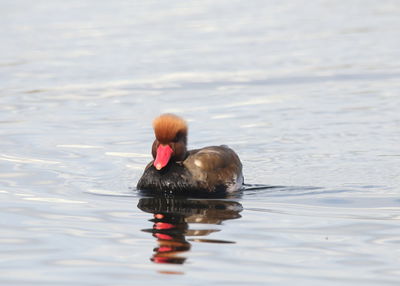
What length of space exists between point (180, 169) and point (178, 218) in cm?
131

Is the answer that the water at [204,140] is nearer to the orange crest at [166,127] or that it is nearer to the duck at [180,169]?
the duck at [180,169]

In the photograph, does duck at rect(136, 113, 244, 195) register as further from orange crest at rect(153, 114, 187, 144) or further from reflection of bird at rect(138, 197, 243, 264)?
reflection of bird at rect(138, 197, 243, 264)

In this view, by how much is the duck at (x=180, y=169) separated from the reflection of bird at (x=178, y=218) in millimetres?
226

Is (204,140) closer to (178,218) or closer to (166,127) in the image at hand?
(166,127)

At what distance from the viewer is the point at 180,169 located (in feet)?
35.4

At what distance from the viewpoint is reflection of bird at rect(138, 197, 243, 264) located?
8.16m

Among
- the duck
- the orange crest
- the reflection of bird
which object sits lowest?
the reflection of bird

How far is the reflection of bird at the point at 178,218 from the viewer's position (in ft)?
26.8

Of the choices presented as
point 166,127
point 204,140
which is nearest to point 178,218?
point 166,127

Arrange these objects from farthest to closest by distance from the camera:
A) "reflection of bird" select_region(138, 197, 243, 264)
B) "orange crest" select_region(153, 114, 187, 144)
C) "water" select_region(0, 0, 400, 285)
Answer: "orange crest" select_region(153, 114, 187, 144)
"reflection of bird" select_region(138, 197, 243, 264)
"water" select_region(0, 0, 400, 285)


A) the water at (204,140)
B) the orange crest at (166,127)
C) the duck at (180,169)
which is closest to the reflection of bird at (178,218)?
the water at (204,140)

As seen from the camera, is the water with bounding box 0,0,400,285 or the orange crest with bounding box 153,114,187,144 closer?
the water with bounding box 0,0,400,285

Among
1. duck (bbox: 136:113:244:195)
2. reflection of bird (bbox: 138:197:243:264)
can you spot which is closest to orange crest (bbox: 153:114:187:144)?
duck (bbox: 136:113:244:195)

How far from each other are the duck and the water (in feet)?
1.00
